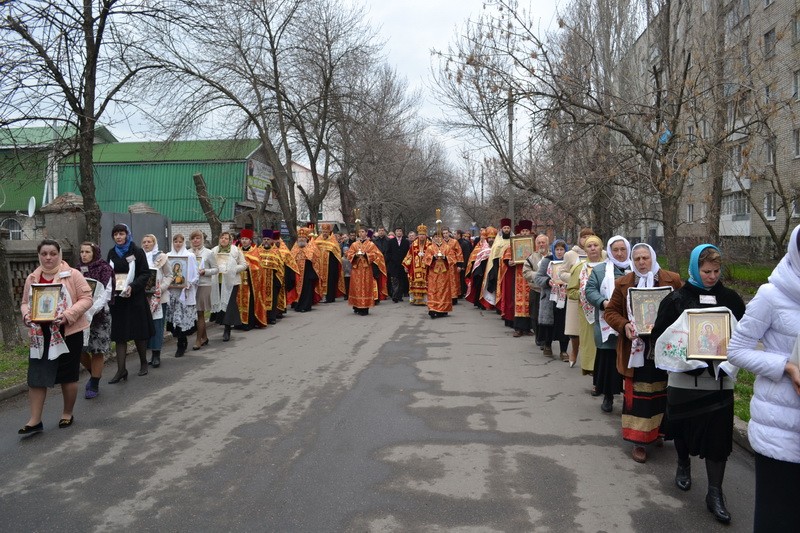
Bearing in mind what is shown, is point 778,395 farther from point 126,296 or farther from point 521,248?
point 521,248

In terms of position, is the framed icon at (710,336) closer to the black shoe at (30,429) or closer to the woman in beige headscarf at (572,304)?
the woman in beige headscarf at (572,304)

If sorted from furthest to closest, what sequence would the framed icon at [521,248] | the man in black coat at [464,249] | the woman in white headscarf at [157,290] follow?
the man in black coat at [464,249] < the framed icon at [521,248] < the woman in white headscarf at [157,290]

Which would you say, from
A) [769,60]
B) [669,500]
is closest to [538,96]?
[769,60]

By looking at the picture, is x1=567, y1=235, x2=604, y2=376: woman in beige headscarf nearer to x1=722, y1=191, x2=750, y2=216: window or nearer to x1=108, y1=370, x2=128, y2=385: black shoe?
x1=108, y1=370, x2=128, y2=385: black shoe

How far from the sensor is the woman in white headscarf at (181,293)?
33.0ft

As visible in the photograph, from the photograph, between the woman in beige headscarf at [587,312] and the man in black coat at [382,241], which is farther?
the man in black coat at [382,241]

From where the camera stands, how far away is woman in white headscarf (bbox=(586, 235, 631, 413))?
20.3 ft

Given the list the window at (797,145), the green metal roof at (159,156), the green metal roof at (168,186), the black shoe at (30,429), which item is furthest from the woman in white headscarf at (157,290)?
the green metal roof at (168,186)

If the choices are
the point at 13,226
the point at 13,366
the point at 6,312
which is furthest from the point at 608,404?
the point at 13,226

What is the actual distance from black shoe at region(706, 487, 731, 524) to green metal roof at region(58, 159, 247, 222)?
36197mm

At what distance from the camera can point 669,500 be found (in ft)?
15.0

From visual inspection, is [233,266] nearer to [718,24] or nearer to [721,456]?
[721,456]

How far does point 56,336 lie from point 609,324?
4.77 meters

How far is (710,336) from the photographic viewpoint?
163 inches
